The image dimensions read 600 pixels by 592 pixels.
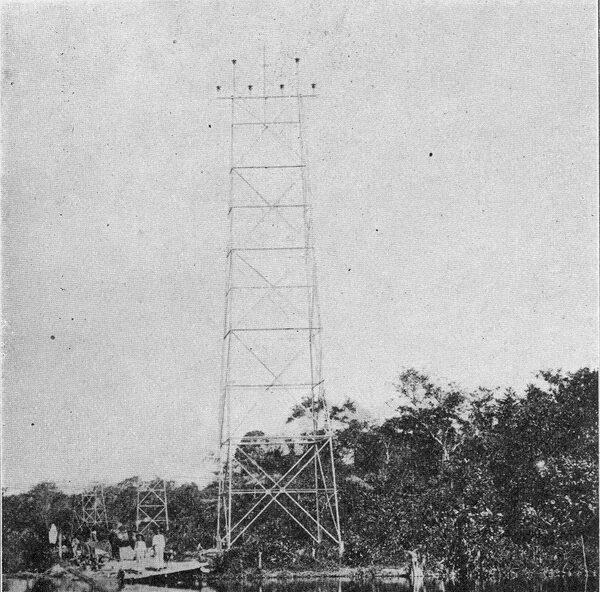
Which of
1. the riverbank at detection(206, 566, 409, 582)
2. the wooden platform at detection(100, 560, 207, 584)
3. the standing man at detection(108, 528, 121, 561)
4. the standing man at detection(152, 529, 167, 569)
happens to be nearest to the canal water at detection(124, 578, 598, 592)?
the riverbank at detection(206, 566, 409, 582)

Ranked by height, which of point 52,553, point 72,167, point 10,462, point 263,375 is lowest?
point 52,553

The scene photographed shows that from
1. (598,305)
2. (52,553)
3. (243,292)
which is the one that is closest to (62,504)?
(52,553)

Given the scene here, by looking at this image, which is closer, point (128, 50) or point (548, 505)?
point (128, 50)

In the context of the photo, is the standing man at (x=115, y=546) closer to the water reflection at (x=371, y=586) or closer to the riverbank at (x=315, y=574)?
the water reflection at (x=371, y=586)

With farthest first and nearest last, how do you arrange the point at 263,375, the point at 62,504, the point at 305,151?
the point at 62,504 → the point at 263,375 → the point at 305,151

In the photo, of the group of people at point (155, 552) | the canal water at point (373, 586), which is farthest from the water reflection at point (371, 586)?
the group of people at point (155, 552)

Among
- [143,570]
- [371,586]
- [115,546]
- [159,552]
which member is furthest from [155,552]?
[371,586]

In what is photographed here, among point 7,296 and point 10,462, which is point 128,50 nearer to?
point 7,296
